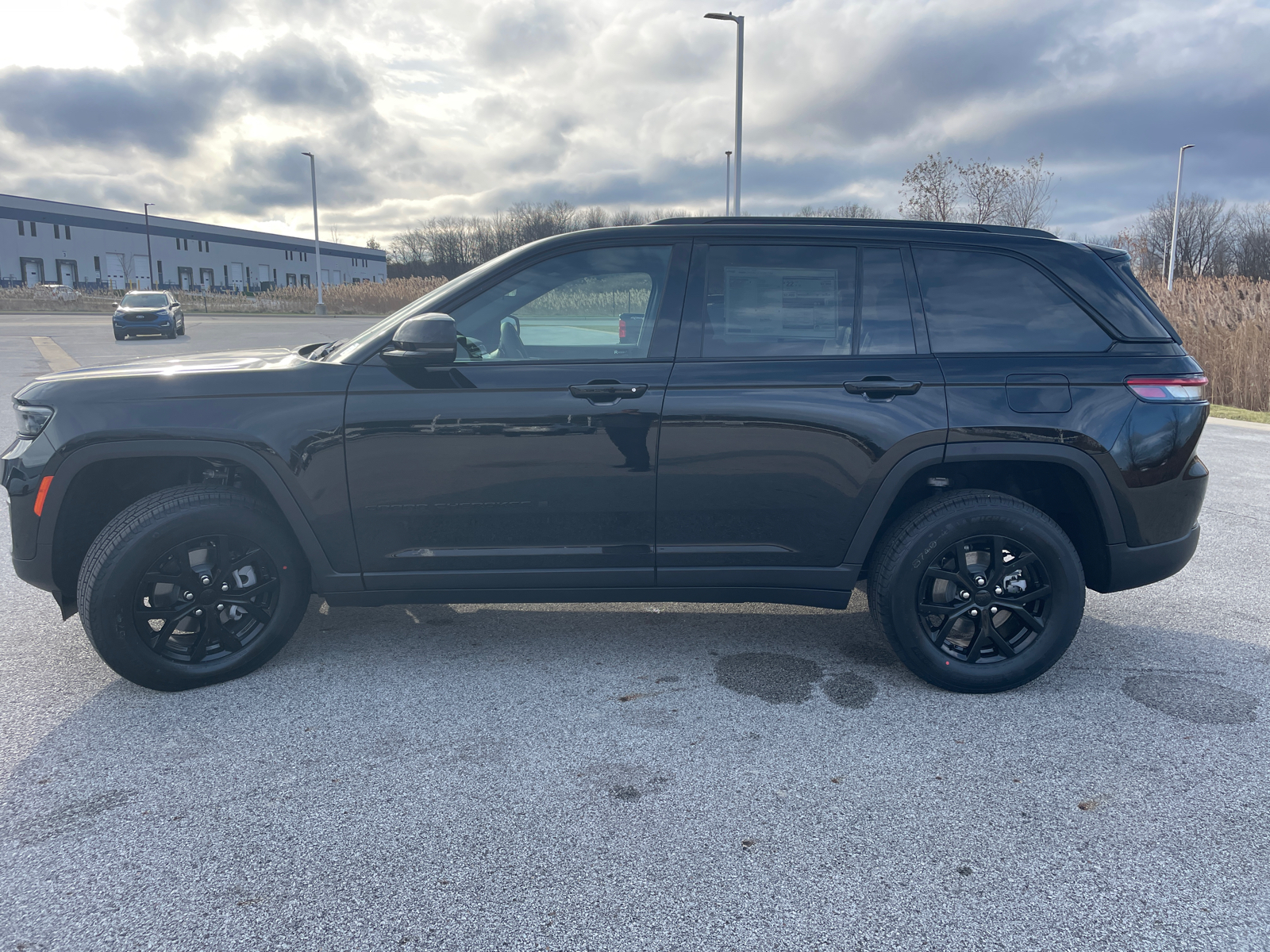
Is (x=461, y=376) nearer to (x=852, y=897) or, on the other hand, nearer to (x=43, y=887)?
(x=43, y=887)

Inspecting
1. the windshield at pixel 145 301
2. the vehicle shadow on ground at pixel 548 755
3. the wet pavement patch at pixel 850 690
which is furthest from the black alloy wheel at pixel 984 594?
the windshield at pixel 145 301

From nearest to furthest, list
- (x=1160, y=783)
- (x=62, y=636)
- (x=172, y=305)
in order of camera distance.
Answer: (x=1160, y=783)
(x=62, y=636)
(x=172, y=305)

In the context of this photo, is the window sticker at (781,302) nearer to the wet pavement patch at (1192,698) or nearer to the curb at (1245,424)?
the wet pavement patch at (1192,698)

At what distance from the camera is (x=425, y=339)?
3.16 m

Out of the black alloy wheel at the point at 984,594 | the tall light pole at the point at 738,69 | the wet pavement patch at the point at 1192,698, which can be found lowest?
the wet pavement patch at the point at 1192,698

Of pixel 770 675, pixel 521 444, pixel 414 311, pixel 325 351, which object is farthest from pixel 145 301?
pixel 770 675

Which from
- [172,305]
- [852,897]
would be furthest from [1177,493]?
[172,305]

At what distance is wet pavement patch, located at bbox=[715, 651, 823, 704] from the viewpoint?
3.47 meters

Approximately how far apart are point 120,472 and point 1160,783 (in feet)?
13.7

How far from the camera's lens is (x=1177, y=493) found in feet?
11.4

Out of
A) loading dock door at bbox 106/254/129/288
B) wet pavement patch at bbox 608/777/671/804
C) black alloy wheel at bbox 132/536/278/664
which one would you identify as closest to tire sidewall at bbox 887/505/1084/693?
wet pavement patch at bbox 608/777/671/804

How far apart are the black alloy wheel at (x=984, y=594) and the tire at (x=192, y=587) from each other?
2.67m

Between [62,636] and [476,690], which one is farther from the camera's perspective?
[62,636]

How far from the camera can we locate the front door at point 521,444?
332cm
